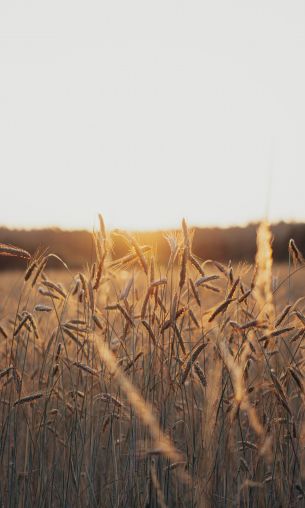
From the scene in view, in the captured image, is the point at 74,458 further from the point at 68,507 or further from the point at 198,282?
the point at 198,282

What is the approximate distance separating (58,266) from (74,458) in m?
33.3

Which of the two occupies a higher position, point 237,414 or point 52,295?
point 52,295

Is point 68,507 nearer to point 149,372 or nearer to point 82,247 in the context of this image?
point 149,372

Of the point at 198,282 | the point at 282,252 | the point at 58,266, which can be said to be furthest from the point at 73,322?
the point at 58,266

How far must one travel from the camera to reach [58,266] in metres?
35.9

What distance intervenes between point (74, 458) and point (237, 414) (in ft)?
2.19

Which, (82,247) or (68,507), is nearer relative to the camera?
(68,507)

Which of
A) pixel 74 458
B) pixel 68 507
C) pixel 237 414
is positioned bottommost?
pixel 68 507

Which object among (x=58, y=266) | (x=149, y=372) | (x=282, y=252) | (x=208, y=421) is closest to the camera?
(x=208, y=421)

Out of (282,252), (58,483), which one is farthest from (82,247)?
(58,483)

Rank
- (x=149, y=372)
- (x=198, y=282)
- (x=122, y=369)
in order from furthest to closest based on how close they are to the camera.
Result: (x=122, y=369) → (x=149, y=372) → (x=198, y=282)

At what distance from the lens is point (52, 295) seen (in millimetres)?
2891

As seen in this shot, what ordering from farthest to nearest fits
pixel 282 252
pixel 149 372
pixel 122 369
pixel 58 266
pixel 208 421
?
pixel 58 266
pixel 282 252
pixel 122 369
pixel 149 372
pixel 208 421

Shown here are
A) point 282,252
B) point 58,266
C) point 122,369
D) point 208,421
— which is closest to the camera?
point 208,421
